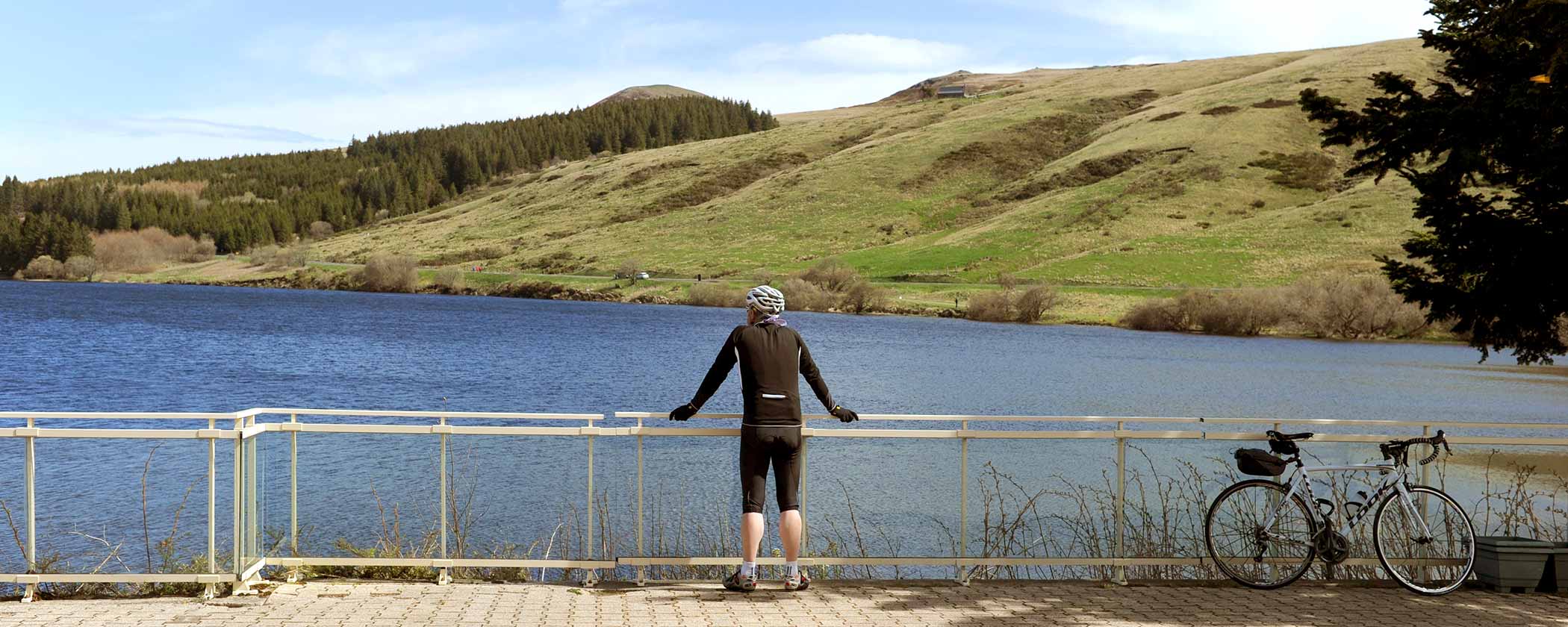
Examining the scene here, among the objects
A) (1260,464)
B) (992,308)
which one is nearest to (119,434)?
(1260,464)

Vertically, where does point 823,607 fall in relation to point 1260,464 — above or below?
below

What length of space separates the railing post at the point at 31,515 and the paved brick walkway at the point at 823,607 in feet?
0.73

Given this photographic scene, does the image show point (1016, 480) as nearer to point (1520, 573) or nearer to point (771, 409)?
point (771, 409)

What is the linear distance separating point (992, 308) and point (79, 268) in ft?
443

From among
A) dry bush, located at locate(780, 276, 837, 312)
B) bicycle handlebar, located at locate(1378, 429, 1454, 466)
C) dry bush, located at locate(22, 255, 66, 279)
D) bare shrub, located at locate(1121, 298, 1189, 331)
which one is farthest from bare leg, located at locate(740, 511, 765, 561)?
dry bush, located at locate(22, 255, 66, 279)

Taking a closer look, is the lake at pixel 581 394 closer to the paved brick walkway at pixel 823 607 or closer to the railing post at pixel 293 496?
the railing post at pixel 293 496

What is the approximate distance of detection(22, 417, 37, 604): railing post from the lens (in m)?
8.23

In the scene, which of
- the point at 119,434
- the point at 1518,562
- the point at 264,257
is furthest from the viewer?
the point at 264,257

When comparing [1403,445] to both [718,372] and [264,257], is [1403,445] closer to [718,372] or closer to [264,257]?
[718,372]

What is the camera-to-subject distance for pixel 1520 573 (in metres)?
9.15

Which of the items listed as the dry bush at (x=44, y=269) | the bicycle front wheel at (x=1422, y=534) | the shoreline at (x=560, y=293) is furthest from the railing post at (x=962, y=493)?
the dry bush at (x=44, y=269)

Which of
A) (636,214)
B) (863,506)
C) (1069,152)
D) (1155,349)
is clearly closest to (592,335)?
(1155,349)

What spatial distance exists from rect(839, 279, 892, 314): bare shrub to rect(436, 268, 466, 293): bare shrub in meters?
48.6

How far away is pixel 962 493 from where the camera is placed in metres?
9.61
